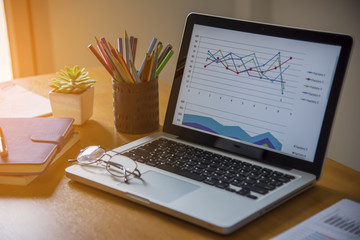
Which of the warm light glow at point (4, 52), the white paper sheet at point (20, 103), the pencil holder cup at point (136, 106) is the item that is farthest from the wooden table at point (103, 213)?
the warm light glow at point (4, 52)

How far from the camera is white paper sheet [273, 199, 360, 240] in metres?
0.70

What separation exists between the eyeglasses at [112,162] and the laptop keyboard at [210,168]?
1.0 inches

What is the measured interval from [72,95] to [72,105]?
27mm

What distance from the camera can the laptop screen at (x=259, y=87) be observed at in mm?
877

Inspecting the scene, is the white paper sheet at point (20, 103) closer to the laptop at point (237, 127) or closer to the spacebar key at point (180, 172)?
the laptop at point (237, 127)

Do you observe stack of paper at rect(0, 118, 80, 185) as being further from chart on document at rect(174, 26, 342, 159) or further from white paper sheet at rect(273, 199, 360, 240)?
white paper sheet at rect(273, 199, 360, 240)

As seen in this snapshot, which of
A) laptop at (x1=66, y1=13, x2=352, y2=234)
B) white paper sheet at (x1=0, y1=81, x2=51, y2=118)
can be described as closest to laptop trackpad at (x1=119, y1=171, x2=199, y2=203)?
laptop at (x1=66, y1=13, x2=352, y2=234)

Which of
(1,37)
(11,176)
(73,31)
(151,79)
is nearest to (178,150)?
(151,79)

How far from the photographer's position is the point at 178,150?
38.5 inches

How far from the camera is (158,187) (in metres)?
0.83

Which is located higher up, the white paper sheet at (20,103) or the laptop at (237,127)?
the laptop at (237,127)

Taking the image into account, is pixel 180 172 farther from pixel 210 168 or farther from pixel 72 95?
pixel 72 95

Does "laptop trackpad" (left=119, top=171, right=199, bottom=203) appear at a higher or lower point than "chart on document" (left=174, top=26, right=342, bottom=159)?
lower

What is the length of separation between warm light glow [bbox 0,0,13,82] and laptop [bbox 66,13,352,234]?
81.4 inches
